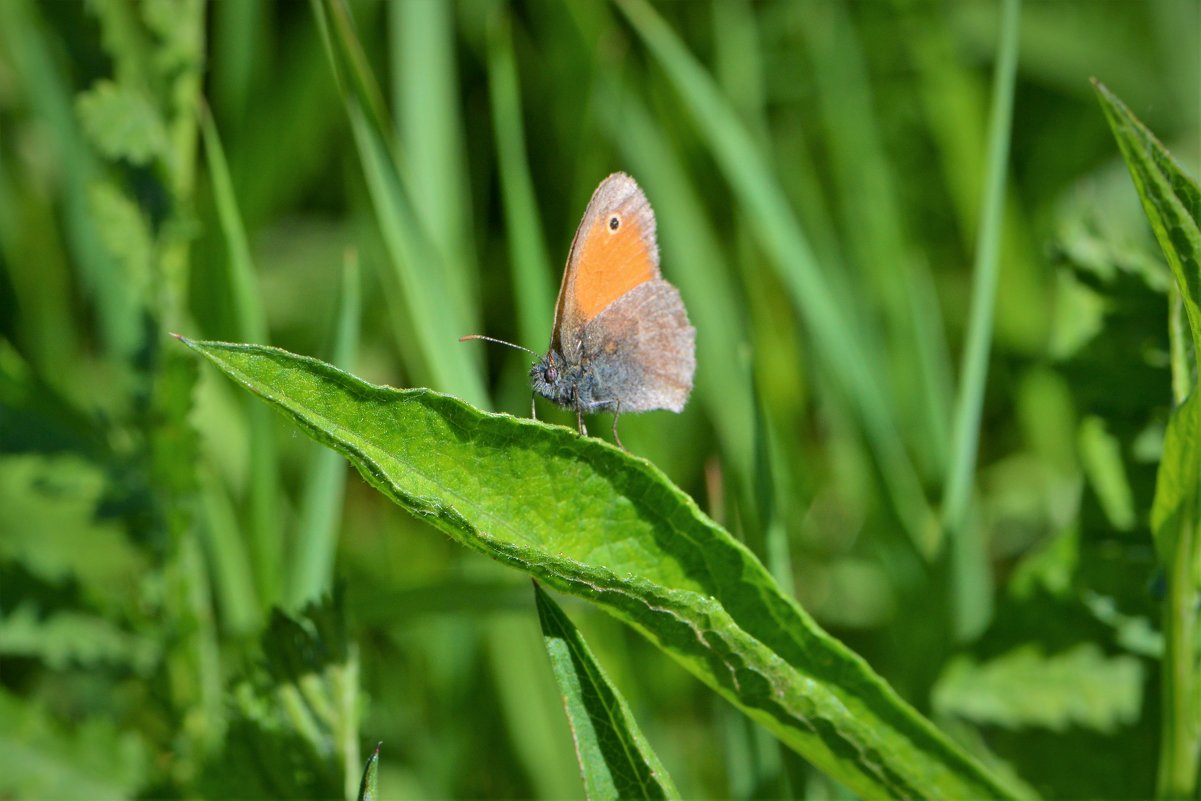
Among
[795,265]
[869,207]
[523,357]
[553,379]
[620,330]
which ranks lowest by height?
[553,379]

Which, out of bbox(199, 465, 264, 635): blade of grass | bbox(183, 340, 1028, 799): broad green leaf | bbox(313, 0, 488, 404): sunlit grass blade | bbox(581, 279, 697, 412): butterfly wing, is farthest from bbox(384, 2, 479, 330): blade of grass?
bbox(183, 340, 1028, 799): broad green leaf

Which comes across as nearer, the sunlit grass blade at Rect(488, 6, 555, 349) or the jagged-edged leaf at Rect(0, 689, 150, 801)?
the jagged-edged leaf at Rect(0, 689, 150, 801)

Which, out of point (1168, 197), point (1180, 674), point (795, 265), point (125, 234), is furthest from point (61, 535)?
point (1168, 197)

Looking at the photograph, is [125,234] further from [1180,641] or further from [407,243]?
[1180,641]

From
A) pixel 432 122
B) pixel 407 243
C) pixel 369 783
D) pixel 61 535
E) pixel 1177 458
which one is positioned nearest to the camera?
pixel 369 783

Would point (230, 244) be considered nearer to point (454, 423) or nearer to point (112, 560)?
point (454, 423)

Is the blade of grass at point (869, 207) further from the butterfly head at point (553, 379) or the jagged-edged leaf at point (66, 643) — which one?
the jagged-edged leaf at point (66, 643)

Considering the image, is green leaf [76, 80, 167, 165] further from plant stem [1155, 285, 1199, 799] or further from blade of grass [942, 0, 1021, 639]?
plant stem [1155, 285, 1199, 799]
